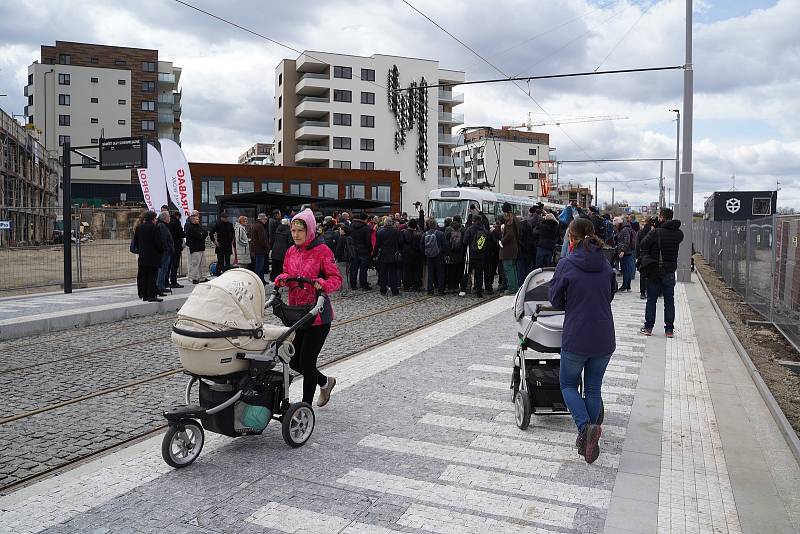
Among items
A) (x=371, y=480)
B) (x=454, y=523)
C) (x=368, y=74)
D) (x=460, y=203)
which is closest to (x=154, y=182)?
(x=460, y=203)

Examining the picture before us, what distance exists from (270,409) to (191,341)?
37.3 inches

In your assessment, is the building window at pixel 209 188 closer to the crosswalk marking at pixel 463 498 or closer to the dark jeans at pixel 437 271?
the dark jeans at pixel 437 271

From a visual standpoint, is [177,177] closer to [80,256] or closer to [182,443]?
[80,256]

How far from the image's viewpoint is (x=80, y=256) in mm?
18859

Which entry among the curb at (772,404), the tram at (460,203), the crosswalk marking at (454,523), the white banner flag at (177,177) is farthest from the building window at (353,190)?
the crosswalk marking at (454,523)

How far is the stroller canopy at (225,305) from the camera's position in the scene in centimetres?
526

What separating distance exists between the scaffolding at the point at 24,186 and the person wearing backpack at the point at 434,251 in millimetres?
9268

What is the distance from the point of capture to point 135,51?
82562 millimetres

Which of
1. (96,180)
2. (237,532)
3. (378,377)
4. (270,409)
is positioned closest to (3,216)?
(378,377)

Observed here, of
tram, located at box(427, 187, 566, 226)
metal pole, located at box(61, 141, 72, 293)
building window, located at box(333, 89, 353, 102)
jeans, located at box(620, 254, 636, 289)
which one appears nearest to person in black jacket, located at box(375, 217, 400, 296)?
jeans, located at box(620, 254, 636, 289)

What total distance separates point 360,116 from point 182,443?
69321mm

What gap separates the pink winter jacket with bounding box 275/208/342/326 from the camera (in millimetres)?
6371

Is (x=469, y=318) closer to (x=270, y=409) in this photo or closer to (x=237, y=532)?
(x=270, y=409)

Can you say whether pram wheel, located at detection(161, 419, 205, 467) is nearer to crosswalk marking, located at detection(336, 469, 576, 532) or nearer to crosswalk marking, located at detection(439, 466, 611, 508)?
crosswalk marking, located at detection(336, 469, 576, 532)
